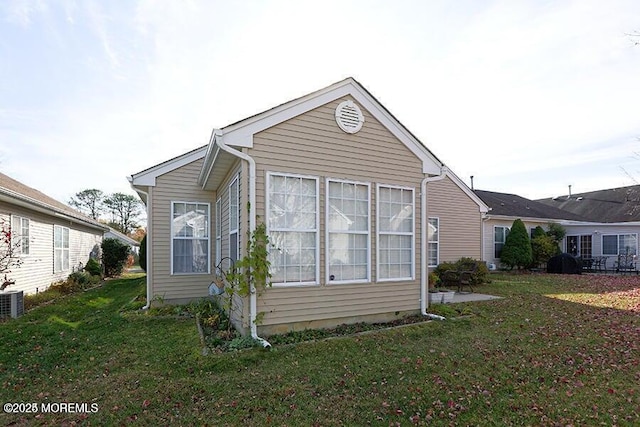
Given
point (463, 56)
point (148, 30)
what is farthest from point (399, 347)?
point (148, 30)

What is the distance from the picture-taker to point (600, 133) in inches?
571

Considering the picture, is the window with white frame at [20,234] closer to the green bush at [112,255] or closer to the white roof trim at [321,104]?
the green bush at [112,255]

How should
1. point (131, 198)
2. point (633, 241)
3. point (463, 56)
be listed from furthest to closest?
point (131, 198), point (633, 241), point (463, 56)

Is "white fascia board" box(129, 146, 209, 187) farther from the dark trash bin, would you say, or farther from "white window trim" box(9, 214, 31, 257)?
the dark trash bin

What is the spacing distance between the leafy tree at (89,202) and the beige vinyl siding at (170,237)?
130ft

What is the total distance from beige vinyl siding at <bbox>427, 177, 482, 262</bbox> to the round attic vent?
7853 mm

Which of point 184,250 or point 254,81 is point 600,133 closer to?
point 254,81

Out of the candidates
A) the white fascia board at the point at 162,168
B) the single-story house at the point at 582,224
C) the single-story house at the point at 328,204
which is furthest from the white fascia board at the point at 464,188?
the white fascia board at the point at 162,168

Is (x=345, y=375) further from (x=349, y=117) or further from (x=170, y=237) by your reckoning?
(x=170, y=237)

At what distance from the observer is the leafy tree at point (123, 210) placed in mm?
41188

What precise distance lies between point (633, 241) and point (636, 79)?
486 inches

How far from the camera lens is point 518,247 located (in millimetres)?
16297

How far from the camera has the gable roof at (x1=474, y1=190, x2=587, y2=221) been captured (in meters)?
18.1

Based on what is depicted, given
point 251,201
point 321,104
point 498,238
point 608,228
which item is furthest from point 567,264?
point 251,201
